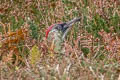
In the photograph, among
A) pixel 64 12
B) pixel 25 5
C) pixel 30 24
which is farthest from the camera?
pixel 25 5

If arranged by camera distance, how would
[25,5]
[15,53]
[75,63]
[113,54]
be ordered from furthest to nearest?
[25,5], [15,53], [113,54], [75,63]

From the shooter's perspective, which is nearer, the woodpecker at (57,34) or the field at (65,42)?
the field at (65,42)

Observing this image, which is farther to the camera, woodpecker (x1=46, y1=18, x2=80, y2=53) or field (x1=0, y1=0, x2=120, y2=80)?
woodpecker (x1=46, y1=18, x2=80, y2=53)

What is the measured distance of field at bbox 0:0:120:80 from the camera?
3973 mm

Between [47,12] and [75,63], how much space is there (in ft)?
12.9

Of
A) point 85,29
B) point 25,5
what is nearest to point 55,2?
point 25,5

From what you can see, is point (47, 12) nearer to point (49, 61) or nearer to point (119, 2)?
point (119, 2)

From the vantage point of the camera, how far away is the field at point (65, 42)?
156 inches

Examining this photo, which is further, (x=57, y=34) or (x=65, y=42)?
(x=57, y=34)

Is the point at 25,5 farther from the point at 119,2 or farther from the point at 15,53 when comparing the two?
the point at 15,53

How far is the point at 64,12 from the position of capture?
7629 mm

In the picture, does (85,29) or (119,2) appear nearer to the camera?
(85,29)

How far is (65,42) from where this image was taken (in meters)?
4.62

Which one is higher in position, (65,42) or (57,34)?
(65,42)
